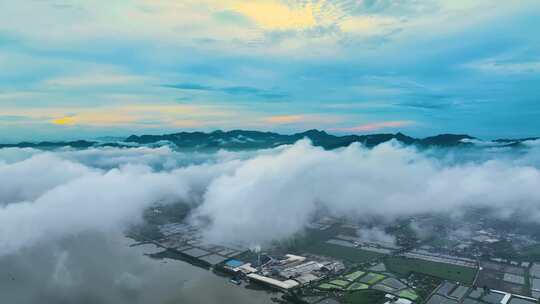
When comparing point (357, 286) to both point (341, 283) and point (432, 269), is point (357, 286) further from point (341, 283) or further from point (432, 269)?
point (432, 269)

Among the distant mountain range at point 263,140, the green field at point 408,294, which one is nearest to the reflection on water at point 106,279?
the green field at point 408,294

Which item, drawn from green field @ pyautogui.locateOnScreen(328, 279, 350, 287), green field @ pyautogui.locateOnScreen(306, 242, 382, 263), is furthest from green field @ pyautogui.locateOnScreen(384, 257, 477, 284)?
green field @ pyautogui.locateOnScreen(328, 279, 350, 287)

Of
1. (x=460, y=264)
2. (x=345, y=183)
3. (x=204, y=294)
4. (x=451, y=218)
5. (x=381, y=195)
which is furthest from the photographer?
(x=345, y=183)

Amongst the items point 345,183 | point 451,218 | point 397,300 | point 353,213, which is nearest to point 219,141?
point 345,183

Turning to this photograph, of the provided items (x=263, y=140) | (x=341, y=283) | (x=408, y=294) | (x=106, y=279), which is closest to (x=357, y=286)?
(x=341, y=283)

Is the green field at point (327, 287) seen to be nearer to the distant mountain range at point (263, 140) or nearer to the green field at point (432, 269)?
the green field at point (432, 269)

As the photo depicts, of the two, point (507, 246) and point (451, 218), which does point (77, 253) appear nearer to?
point (507, 246)
